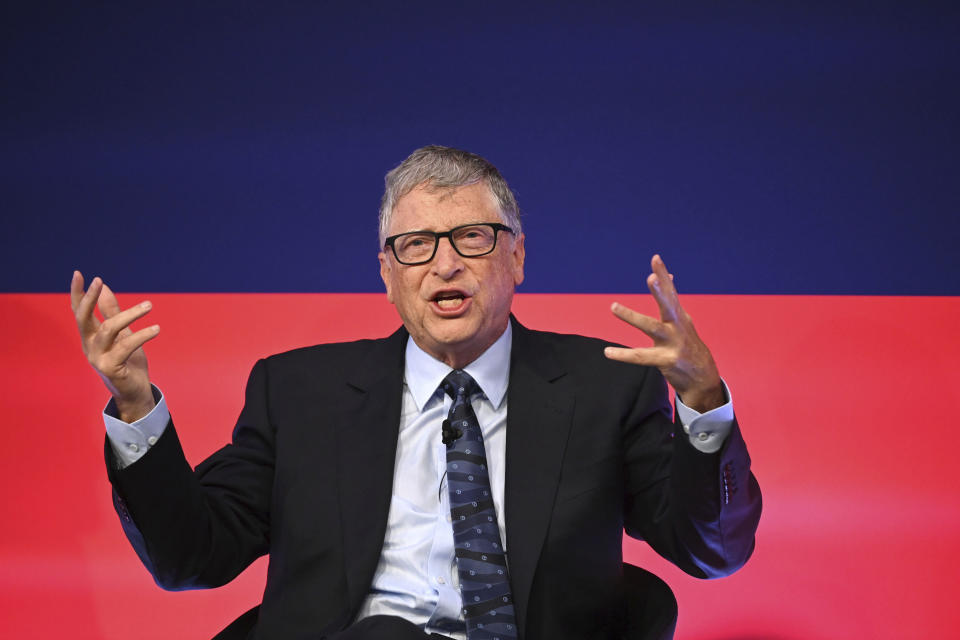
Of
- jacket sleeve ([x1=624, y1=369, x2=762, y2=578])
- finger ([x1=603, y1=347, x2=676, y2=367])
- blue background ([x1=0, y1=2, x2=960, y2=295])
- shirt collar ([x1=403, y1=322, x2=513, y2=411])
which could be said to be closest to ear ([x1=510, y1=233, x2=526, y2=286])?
shirt collar ([x1=403, y1=322, x2=513, y2=411])

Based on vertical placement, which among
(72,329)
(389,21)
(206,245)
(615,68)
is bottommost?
(72,329)

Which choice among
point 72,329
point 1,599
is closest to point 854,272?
point 72,329

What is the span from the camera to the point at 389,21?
307cm

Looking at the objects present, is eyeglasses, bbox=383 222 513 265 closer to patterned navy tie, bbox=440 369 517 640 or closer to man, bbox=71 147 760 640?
man, bbox=71 147 760 640

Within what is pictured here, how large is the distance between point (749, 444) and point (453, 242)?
44.5 inches

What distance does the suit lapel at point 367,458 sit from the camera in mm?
1720

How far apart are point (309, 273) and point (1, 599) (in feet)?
4.17

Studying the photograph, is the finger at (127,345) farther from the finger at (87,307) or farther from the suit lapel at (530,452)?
the suit lapel at (530,452)

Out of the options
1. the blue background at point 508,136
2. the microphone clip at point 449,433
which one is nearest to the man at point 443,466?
the microphone clip at point 449,433

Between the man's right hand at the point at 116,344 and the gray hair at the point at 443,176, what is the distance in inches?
24.0

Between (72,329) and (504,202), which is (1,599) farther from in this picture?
(504,202)

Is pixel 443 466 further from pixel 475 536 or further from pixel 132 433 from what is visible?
pixel 132 433

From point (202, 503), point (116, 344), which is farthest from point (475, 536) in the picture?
point (116, 344)

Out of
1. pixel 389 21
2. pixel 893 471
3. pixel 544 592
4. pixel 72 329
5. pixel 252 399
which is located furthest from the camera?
pixel 389 21
